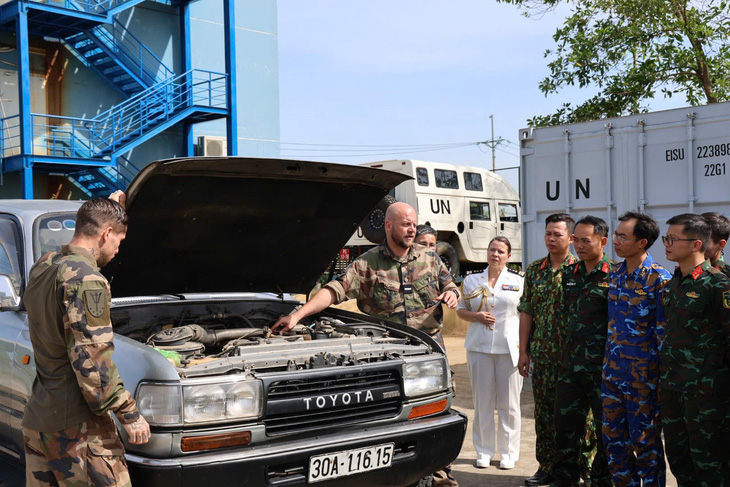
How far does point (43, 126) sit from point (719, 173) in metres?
13.0

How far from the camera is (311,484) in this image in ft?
10.7

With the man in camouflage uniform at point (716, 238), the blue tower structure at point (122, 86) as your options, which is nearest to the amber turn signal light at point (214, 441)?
the man in camouflage uniform at point (716, 238)

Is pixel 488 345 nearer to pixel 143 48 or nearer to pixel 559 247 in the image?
pixel 559 247

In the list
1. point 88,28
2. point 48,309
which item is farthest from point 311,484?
point 88,28

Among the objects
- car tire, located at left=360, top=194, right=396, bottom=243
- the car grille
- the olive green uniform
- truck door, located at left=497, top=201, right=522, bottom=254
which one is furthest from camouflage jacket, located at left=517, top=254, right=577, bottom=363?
truck door, located at left=497, top=201, right=522, bottom=254

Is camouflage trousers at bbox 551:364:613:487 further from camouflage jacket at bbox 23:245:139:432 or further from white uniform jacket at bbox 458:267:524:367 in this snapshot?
camouflage jacket at bbox 23:245:139:432

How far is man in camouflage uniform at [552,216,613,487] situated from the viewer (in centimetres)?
452

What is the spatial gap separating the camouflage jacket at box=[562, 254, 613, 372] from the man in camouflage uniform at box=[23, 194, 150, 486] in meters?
2.75

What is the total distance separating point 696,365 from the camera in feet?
12.5

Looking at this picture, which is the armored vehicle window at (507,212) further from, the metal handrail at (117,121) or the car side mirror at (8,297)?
the car side mirror at (8,297)

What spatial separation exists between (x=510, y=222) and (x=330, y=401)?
604 inches

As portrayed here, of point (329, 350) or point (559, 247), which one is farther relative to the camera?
point (559, 247)

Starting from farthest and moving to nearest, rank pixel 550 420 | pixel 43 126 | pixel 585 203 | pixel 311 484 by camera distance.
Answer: pixel 43 126, pixel 585 203, pixel 550 420, pixel 311 484

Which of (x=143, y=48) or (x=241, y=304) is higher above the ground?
(x=143, y=48)
